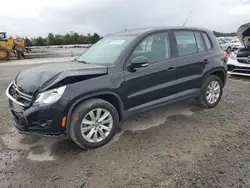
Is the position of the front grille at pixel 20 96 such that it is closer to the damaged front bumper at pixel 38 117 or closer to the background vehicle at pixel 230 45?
the damaged front bumper at pixel 38 117

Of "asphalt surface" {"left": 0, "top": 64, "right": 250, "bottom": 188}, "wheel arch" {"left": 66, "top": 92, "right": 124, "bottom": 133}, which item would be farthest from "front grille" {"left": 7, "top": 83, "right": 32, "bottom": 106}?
"asphalt surface" {"left": 0, "top": 64, "right": 250, "bottom": 188}

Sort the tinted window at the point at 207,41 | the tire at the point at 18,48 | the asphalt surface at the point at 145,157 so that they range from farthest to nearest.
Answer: the tire at the point at 18,48
the tinted window at the point at 207,41
the asphalt surface at the point at 145,157

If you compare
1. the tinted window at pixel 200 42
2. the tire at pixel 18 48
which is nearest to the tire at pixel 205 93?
the tinted window at pixel 200 42

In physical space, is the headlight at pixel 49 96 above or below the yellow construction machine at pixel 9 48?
below

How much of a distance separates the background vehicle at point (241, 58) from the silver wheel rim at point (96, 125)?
20.9 ft

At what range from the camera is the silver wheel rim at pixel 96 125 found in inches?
133

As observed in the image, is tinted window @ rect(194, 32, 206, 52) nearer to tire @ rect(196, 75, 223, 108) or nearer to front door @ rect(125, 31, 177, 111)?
tire @ rect(196, 75, 223, 108)

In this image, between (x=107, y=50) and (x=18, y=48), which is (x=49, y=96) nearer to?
(x=107, y=50)

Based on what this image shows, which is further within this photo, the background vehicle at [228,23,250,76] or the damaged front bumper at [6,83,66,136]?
the background vehicle at [228,23,250,76]

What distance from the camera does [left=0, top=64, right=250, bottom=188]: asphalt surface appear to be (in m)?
2.76

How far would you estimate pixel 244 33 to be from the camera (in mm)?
8500

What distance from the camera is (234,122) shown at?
4.37 metres

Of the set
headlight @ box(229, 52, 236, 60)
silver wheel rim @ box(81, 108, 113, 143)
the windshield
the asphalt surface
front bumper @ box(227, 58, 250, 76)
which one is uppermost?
the windshield

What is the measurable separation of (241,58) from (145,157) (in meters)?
6.58
